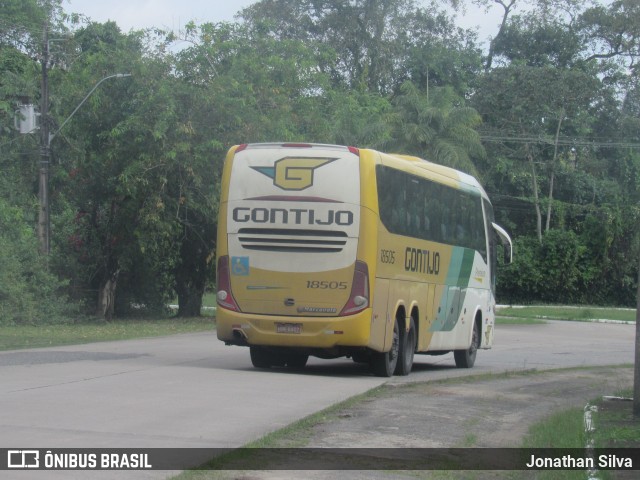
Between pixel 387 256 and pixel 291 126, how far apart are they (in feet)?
67.2

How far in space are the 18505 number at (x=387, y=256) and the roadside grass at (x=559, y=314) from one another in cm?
2689

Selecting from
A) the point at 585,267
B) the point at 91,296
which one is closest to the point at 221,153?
the point at 91,296

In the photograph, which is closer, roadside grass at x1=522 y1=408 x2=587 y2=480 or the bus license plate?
roadside grass at x1=522 y1=408 x2=587 y2=480

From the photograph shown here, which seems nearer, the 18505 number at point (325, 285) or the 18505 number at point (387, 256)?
the 18505 number at point (325, 285)

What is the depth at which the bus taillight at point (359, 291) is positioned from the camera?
54.2ft

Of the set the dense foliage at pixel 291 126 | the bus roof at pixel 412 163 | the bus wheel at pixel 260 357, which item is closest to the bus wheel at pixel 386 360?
the bus wheel at pixel 260 357

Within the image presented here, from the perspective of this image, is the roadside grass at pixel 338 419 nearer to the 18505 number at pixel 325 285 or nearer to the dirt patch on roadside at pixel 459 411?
the dirt patch on roadside at pixel 459 411

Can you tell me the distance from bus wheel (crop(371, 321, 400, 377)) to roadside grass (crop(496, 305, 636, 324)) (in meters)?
26.1

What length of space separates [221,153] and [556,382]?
693 inches

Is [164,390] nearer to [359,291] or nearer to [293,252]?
[293,252]

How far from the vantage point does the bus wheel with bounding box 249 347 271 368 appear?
18188mm

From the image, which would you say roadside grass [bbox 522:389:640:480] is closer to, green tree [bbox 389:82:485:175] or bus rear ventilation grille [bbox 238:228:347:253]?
bus rear ventilation grille [bbox 238:228:347:253]

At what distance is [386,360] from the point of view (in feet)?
58.2

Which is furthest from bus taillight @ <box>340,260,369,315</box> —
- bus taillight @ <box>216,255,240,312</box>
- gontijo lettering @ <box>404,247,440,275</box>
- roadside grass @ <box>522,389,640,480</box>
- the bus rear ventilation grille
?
roadside grass @ <box>522,389,640,480</box>
